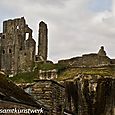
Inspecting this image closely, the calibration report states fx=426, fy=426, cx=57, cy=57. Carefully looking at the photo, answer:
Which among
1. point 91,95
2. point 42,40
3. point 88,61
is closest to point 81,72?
point 91,95

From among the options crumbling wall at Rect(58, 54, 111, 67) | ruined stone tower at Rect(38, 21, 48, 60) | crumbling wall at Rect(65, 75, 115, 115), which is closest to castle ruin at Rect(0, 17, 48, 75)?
ruined stone tower at Rect(38, 21, 48, 60)

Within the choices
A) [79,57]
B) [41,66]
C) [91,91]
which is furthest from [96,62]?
[91,91]

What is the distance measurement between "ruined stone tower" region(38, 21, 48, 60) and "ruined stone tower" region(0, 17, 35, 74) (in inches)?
56.4

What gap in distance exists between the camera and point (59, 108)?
15.7 m

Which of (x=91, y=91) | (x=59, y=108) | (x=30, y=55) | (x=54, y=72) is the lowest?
(x=59, y=108)

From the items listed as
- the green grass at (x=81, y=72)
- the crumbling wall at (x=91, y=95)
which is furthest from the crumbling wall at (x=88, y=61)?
the crumbling wall at (x=91, y=95)

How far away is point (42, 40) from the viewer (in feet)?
236

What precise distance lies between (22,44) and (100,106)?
33.0m

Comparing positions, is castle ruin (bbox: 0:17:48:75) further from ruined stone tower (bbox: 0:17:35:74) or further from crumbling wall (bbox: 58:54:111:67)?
crumbling wall (bbox: 58:54:111:67)

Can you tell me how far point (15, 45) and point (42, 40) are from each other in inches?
201

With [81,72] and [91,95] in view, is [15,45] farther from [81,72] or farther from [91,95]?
[91,95]

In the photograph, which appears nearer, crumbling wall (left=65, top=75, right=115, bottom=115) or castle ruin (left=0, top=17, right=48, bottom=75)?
crumbling wall (left=65, top=75, right=115, bottom=115)

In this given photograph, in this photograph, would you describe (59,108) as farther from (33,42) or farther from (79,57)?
(33,42)

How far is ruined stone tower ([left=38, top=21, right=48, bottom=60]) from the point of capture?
71562 mm
